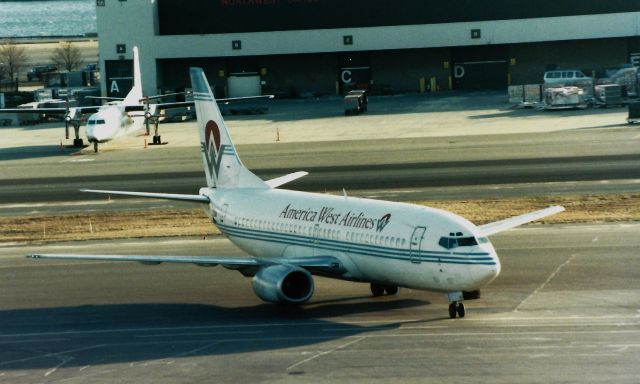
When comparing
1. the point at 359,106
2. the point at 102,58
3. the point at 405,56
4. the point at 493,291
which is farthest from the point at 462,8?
the point at 493,291

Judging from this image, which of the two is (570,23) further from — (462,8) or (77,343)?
(77,343)

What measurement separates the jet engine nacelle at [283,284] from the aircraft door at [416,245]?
4113 millimetres

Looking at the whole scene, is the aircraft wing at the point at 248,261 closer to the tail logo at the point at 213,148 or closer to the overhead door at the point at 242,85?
the tail logo at the point at 213,148

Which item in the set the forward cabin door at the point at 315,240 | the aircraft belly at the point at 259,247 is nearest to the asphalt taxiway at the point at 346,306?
the aircraft belly at the point at 259,247

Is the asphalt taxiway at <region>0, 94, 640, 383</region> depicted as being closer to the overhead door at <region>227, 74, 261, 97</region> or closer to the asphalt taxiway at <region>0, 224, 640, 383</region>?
the asphalt taxiway at <region>0, 224, 640, 383</region>

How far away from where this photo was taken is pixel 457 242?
124ft

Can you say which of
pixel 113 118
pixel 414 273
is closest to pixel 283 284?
pixel 414 273

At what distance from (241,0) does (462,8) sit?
24573 mm

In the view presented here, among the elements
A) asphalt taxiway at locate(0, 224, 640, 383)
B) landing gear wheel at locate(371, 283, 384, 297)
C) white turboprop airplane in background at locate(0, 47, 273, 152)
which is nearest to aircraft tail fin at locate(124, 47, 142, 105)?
white turboprop airplane in background at locate(0, 47, 273, 152)

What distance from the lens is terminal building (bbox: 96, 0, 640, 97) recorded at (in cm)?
13038

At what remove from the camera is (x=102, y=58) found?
13462cm

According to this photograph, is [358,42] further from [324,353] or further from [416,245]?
[324,353]

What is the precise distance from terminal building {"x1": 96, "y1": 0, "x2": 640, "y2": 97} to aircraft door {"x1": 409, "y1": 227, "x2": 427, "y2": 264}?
94.7 metres

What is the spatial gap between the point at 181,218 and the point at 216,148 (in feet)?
52.0
